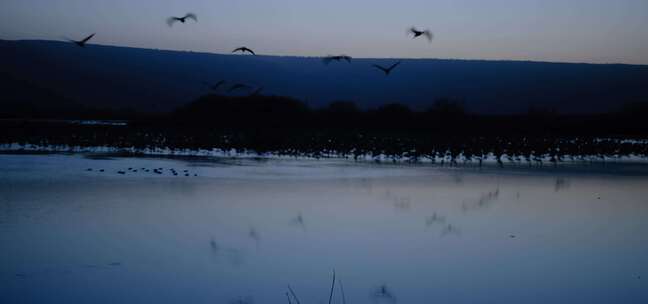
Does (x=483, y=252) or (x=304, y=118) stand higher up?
(x=304, y=118)

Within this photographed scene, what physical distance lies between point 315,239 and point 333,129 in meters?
29.6

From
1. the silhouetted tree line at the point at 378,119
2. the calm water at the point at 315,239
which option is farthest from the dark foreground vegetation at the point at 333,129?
the calm water at the point at 315,239

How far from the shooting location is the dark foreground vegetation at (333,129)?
72.7 feet

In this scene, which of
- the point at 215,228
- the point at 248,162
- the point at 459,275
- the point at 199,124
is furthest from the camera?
the point at 199,124

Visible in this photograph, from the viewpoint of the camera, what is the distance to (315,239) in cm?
700

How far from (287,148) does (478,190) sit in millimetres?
10228

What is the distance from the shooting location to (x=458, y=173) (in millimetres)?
14242

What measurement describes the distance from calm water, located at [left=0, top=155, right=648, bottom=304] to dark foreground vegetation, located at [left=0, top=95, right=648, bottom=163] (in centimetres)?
984

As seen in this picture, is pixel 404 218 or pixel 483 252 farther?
pixel 404 218

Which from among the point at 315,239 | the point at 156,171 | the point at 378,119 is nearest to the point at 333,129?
the point at 378,119

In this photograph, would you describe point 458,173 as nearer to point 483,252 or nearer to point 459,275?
point 483,252

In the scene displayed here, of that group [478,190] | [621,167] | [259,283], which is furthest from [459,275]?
[621,167]

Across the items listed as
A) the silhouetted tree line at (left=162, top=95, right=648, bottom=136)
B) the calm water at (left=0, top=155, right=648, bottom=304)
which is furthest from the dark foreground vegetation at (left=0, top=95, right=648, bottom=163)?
the calm water at (left=0, top=155, right=648, bottom=304)

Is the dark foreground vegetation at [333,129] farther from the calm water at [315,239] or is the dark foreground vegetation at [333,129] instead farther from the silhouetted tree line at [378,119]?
the calm water at [315,239]
